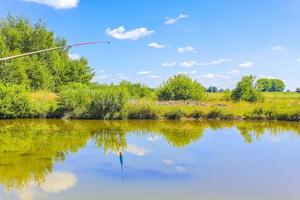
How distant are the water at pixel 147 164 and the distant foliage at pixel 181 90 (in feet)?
42.5

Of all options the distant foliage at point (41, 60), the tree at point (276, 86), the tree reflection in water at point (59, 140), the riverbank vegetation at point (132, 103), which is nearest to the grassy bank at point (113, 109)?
the riverbank vegetation at point (132, 103)


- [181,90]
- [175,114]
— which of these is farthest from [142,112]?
[181,90]

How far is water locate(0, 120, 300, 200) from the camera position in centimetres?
870

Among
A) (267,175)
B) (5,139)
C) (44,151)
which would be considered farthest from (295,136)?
(5,139)

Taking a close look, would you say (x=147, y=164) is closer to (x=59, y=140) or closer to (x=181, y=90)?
(x=59, y=140)

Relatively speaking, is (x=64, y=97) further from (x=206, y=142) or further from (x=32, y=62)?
(x=32, y=62)

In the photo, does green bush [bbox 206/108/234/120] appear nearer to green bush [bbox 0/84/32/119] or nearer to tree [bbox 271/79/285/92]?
green bush [bbox 0/84/32/119]

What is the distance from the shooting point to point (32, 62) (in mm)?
39688

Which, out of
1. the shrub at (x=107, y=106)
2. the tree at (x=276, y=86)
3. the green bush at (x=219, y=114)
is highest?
the tree at (x=276, y=86)

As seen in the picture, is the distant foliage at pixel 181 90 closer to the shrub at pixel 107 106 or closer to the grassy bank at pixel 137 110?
the grassy bank at pixel 137 110

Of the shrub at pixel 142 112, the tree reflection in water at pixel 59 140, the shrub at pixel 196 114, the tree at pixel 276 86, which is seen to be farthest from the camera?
the tree at pixel 276 86

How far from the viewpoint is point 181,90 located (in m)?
32.9

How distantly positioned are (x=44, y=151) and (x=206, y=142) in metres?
6.31

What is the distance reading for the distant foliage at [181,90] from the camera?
107 ft
